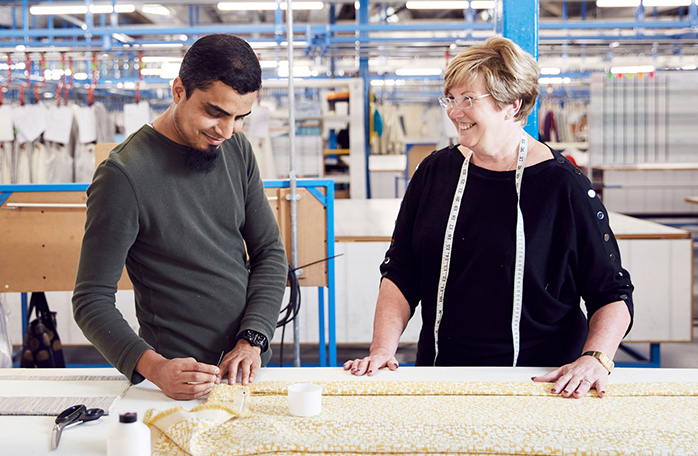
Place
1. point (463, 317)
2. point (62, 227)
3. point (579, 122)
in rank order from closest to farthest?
point (463, 317) → point (62, 227) → point (579, 122)

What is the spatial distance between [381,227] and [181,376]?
2.83m

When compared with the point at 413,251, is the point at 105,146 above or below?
above

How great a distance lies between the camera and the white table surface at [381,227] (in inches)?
149

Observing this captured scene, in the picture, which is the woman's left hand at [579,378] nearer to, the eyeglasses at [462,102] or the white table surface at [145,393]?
the white table surface at [145,393]

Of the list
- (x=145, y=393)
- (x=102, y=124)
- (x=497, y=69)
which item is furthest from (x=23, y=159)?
(x=497, y=69)

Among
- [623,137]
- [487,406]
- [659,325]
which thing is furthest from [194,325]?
[623,137]

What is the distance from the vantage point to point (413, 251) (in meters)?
1.77

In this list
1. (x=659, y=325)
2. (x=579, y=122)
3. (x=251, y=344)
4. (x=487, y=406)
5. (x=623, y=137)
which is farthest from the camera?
(x=579, y=122)

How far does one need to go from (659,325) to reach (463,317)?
2.63 meters

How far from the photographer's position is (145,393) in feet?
4.76

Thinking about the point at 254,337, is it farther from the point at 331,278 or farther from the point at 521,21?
the point at 331,278

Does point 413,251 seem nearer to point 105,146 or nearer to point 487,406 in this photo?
point 487,406

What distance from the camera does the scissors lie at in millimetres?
1200

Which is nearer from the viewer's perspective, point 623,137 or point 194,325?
point 194,325
